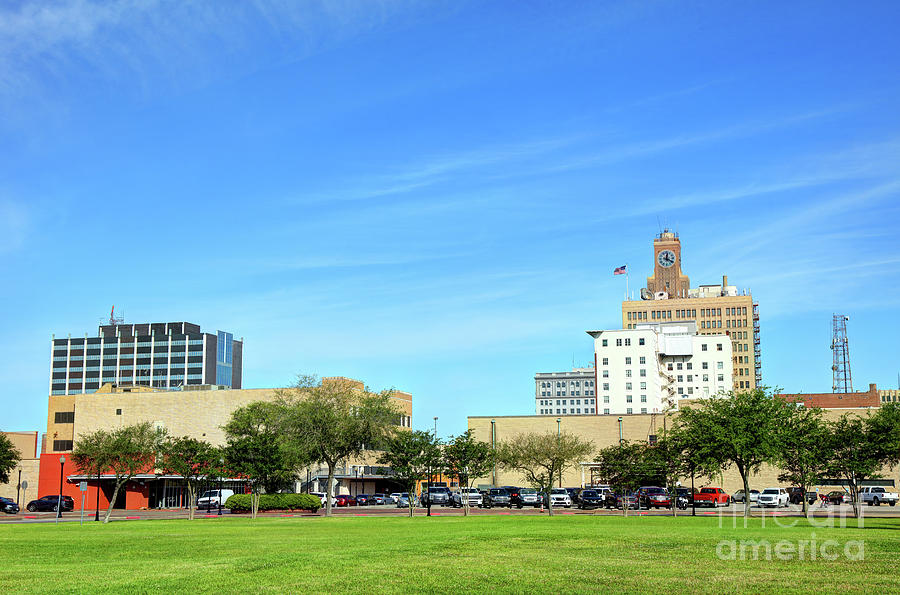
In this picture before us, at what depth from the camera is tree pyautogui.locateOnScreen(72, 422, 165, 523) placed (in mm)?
75500

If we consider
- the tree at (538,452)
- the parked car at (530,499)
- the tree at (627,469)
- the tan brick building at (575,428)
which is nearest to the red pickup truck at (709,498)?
the tree at (627,469)

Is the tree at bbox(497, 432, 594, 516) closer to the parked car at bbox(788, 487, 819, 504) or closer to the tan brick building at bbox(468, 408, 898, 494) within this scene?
the tan brick building at bbox(468, 408, 898, 494)

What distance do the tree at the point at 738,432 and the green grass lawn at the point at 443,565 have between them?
2225 cm

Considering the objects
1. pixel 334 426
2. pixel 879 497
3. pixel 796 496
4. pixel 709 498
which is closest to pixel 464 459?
pixel 334 426

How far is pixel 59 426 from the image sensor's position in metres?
131

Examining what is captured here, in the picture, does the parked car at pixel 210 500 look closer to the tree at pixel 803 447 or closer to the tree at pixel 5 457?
the tree at pixel 5 457

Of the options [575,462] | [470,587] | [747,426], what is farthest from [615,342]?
[470,587]

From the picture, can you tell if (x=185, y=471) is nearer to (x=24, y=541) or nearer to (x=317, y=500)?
(x=317, y=500)

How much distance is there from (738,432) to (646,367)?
13812 centimetres

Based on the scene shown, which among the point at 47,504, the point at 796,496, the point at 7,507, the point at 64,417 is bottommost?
the point at 47,504

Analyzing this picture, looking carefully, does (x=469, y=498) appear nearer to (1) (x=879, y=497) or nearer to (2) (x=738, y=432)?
(2) (x=738, y=432)

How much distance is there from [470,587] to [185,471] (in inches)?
1821

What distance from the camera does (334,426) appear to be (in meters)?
74.0

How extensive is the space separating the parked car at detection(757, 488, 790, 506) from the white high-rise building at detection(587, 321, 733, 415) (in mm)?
104647
